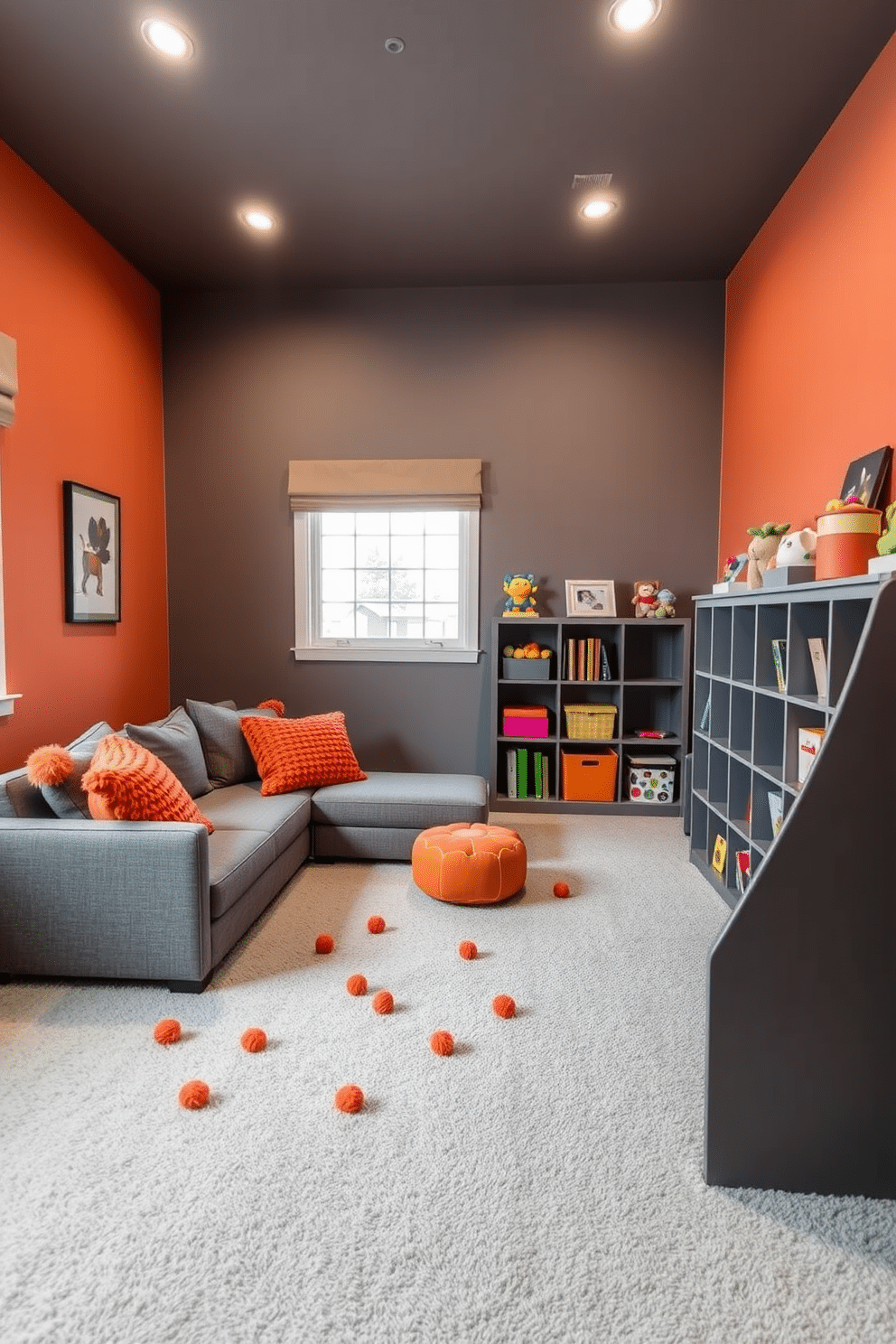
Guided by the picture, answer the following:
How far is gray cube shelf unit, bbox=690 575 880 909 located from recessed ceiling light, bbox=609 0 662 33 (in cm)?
191

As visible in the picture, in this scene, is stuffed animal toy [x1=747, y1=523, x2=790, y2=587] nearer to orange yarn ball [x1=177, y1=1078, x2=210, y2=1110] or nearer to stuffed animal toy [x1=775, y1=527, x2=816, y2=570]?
stuffed animal toy [x1=775, y1=527, x2=816, y2=570]

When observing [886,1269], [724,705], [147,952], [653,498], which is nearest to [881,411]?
[724,705]

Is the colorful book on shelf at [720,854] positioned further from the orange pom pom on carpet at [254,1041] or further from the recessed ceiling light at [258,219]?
the recessed ceiling light at [258,219]

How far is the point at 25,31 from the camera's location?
92.7 inches

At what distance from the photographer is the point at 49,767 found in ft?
7.32

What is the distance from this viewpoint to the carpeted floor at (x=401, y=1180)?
1165 millimetres

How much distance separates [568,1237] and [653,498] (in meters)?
3.86

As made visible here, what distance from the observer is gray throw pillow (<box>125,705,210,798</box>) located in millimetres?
2910

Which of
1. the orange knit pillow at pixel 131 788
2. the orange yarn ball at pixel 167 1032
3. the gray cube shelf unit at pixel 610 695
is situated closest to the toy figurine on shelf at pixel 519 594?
the gray cube shelf unit at pixel 610 695

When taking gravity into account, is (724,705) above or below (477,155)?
below

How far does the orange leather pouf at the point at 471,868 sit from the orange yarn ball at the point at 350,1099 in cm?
115

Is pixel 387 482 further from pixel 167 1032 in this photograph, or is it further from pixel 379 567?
pixel 167 1032

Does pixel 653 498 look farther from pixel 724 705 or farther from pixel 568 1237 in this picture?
pixel 568 1237

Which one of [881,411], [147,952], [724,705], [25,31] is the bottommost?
[147,952]
